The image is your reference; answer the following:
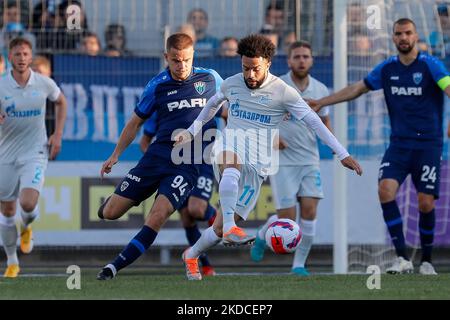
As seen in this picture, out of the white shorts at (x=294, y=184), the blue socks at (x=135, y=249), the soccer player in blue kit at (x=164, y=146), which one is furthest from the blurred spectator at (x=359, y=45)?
the blue socks at (x=135, y=249)

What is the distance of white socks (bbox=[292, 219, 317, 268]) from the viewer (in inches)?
488

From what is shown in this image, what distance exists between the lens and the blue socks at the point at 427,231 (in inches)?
460

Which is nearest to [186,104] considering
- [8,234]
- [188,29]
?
[8,234]

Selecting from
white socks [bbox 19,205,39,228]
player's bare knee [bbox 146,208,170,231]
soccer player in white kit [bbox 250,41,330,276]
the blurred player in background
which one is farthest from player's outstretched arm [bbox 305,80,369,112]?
white socks [bbox 19,205,39,228]

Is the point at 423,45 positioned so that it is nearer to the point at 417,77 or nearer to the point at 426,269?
the point at 417,77

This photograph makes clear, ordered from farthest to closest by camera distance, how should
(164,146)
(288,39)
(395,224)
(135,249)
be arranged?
(288,39)
(395,224)
(164,146)
(135,249)

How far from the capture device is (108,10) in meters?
14.7

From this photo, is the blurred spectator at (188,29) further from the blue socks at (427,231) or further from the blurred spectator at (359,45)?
the blue socks at (427,231)

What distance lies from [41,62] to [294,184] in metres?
3.76

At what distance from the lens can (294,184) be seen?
12.4 meters

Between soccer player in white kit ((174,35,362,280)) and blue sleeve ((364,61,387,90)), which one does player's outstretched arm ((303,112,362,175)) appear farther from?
blue sleeve ((364,61,387,90))

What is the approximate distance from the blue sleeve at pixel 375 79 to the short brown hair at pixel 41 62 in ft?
14.3

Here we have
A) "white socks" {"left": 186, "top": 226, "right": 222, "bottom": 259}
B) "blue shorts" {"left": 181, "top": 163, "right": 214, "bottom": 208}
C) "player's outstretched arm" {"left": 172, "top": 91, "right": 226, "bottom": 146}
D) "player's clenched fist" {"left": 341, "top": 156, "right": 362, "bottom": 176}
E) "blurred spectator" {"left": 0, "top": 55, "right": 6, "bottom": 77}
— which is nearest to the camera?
"player's clenched fist" {"left": 341, "top": 156, "right": 362, "bottom": 176}

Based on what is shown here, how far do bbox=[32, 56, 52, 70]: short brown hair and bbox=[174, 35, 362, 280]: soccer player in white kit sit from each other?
14.8 ft
